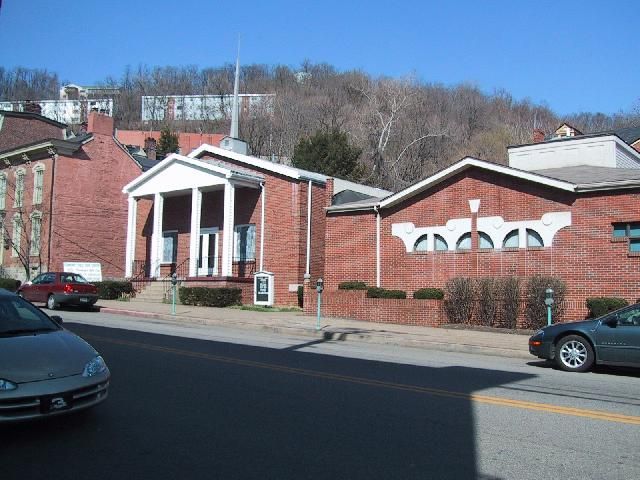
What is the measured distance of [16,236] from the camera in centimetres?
3834

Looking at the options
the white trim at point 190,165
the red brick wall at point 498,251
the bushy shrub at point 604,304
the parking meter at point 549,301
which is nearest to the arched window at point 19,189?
the white trim at point 190,165

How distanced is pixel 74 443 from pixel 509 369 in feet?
27.3

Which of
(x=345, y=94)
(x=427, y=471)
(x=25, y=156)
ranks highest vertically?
(x=345, y=94)

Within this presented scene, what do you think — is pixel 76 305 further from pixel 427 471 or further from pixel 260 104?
pixel 260 104

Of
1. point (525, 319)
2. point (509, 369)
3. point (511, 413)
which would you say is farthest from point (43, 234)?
point (511, 413)

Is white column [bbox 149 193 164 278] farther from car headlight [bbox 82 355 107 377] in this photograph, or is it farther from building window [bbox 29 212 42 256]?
car headlight [bbox 82 355 107 377]

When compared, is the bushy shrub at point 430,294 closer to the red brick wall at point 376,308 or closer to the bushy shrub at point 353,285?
the red brick wall at point 376,308

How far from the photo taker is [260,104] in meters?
79.8

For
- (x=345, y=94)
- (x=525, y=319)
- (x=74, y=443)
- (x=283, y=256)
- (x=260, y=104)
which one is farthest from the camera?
(x=260, y=104)

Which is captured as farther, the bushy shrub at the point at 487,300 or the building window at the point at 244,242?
the building window at the point at 244,242

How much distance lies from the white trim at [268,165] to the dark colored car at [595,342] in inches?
628

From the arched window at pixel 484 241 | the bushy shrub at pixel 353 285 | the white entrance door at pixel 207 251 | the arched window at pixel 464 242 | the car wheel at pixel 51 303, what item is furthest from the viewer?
the white entrance door at pixel 207 251

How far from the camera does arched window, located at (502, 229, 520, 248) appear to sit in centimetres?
2038

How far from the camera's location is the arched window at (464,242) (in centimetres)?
2134
